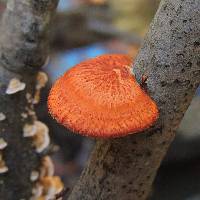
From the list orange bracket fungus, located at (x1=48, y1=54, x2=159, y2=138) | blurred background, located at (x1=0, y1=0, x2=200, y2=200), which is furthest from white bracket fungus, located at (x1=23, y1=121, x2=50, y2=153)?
orange bracket fungus, located at (x1=48, y1=54, x2=159, y2=138)

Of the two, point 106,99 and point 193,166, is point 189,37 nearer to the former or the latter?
point 106,99

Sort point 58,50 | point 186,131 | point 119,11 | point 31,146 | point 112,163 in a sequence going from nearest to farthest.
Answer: point 112,163 → point 31,146 → point 186,131 → point 58,50 → point 119,11

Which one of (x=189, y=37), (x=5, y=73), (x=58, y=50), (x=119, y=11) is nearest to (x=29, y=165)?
(x=5, y=73)

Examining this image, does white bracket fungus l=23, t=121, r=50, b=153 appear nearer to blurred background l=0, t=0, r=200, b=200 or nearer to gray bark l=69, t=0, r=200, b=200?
blurred background l=0, t=0, r=200, b=200

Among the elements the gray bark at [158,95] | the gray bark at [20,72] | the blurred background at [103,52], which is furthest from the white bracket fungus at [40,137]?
the gray bark at [158,95]

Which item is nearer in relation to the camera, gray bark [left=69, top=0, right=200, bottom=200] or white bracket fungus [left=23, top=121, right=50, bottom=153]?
gray bark [left=69, top=0, right=200, bottom=200]

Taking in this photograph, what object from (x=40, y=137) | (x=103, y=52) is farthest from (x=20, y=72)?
(x=103, y=52)
